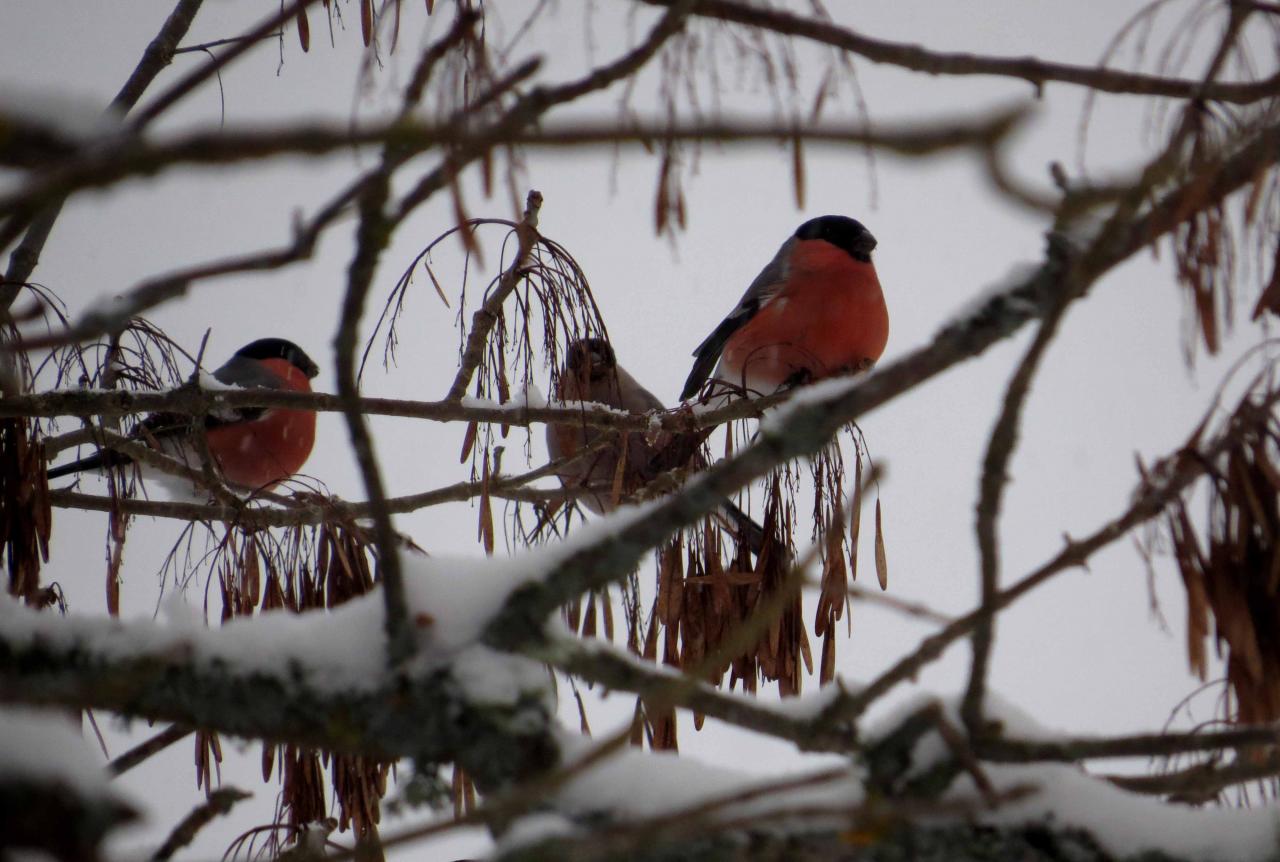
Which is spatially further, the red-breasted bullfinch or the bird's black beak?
the bird's black beak

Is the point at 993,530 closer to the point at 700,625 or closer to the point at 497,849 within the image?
the point at 497,849

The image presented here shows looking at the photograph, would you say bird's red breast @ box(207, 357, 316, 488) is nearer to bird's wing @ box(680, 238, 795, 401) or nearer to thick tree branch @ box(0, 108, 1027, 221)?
bird's wing @ box(680, 238, 795, 401)

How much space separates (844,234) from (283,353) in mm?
3477

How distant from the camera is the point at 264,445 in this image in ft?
18.0

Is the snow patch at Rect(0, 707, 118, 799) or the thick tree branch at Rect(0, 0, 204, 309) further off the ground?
the thick tree branch at Rect(0, 0, 204, 309)

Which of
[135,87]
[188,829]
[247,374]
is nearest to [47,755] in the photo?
[188,829]

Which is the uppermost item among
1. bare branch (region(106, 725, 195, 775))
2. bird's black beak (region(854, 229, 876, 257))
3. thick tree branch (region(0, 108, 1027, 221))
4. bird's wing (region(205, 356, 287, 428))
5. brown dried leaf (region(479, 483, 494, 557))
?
bird's black beak (region(854, 229, 876, 257))

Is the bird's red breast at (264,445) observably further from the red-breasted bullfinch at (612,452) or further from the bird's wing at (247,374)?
the red-breasted bullfinch at (612,452)

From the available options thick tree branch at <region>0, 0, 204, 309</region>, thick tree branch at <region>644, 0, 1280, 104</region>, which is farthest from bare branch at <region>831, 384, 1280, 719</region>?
thick tree branch at <region>0, 0, 204, 309</region>

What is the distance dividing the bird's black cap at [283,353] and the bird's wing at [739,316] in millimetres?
2909

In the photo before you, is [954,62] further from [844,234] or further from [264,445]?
[264,445]

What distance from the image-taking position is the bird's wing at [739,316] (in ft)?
14.2

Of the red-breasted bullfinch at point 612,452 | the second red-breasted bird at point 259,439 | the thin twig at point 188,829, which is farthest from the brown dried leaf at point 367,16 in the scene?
the second red-breasted bird at point 259,439

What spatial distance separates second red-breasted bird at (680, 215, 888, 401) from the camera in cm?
401
